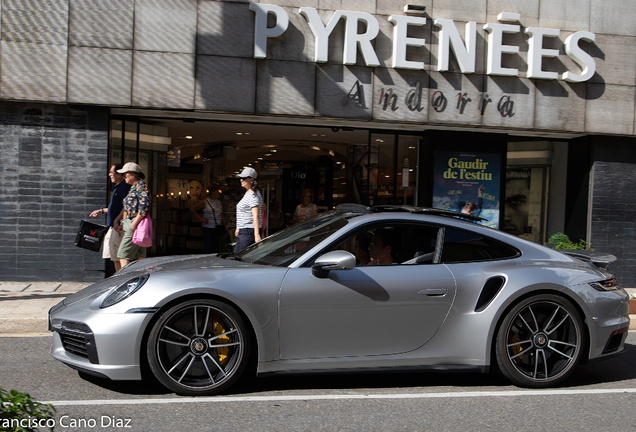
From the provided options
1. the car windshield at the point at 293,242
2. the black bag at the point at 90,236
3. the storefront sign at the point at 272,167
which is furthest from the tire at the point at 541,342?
the storefront sign at the point at 272,167

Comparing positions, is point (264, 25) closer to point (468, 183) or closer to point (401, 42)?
point (401, 42)

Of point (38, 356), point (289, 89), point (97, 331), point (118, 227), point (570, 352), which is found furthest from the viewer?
point (289, 89)

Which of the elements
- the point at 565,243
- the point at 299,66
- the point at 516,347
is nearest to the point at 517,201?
the point at 565,243

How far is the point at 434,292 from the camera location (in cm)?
461

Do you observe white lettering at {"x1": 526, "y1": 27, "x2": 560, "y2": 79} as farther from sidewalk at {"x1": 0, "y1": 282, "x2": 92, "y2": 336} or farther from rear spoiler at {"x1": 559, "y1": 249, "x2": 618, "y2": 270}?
sidewalk at {"x1": 0, "y1": 282, "x2": 92, "y2": 336}

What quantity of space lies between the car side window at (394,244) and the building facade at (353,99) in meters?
6.00

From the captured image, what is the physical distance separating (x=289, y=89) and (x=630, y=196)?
6.90 metres

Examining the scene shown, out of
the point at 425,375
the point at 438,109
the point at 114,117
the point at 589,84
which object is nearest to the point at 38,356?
the point at 425,375

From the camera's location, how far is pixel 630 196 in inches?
471

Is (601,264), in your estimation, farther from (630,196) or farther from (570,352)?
(630,196)

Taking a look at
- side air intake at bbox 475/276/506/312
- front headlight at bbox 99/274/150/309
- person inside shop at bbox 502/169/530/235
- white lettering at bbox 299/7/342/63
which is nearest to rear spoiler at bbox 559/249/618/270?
side air intake at bbox 475/276/506/312

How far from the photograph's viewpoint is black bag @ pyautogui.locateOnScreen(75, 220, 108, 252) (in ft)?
29.0

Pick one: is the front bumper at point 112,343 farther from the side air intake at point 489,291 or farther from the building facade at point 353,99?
the building facade at point 353,99

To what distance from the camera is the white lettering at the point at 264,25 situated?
10.2m
